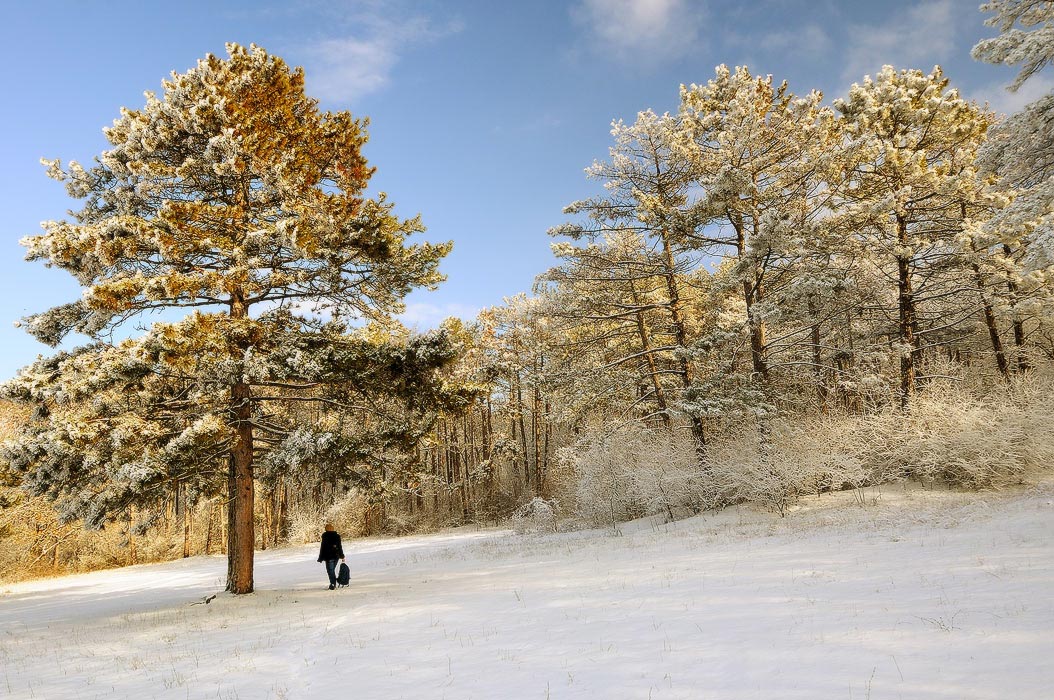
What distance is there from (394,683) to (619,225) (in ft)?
54.9

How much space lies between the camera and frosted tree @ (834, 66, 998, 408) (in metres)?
16.4

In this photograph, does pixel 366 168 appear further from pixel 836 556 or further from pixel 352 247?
pixel 836 556

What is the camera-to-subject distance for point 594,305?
20828 millimetres

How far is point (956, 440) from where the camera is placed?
15148 mm

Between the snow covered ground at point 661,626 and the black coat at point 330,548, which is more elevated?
the black coat at point 330,548

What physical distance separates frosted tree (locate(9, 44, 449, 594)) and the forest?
61 mm

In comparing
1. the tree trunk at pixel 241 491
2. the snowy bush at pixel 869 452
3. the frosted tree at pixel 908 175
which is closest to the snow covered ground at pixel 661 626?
the tree trunk at pixel 241 491

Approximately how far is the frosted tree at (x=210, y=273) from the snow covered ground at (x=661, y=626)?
3.35m

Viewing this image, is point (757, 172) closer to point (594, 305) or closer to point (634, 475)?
point (594, 305)

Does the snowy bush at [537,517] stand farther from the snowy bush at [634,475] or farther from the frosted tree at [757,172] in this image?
the frosted tree at [757,172]

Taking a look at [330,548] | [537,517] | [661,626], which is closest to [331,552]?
[330,548]

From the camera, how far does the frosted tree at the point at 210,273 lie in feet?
35.1

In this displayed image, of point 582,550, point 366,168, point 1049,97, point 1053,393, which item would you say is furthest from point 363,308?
point 1053,393

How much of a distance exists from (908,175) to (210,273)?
18634 millimetres
